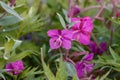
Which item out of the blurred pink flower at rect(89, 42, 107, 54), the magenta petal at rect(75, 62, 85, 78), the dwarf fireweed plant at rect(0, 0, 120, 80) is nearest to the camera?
the dwarf fireweed plant at rect(0, 0, 120, 80)

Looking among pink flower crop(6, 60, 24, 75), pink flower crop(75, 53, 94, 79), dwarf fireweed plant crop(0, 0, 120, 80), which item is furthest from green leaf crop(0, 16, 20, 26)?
pink flower crop(75, 53, 94, 79)

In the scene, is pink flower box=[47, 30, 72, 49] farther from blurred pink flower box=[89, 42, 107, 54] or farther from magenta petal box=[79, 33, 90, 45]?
blurred pink flower box=[89, 42, 107, 54]

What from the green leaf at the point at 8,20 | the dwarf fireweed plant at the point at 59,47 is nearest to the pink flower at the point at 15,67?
the dwarf fireweed plant at the point at 59,47

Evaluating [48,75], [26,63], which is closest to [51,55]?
[26,63]

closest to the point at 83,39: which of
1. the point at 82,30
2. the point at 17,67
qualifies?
the point at 82,30

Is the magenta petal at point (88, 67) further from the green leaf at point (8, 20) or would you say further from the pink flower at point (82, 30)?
the green leaf at point (8, 20)

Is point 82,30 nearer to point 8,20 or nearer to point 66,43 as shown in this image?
point 66,43
